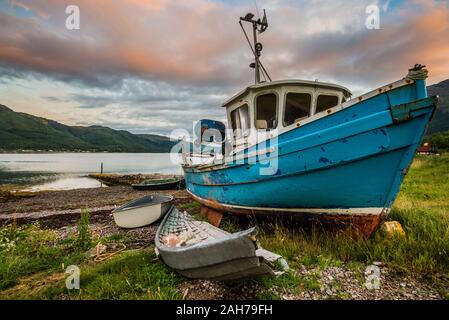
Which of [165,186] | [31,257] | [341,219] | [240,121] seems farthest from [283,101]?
[165,186]

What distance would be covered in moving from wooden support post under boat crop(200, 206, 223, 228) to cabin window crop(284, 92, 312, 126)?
351cm

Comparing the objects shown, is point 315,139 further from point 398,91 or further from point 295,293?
point 295,293

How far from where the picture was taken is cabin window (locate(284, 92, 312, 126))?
6.29m

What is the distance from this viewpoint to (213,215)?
7949 mm

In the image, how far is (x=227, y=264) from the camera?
10.6 feet

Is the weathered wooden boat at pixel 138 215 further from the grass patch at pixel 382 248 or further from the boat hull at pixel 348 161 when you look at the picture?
the boat hull at pixel 348 161

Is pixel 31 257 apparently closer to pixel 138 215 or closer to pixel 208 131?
pixel 138 215

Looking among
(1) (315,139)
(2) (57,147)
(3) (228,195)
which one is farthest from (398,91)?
(2) (57,147)

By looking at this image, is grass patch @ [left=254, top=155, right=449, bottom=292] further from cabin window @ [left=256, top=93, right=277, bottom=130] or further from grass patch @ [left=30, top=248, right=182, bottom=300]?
cabin window @ [left=256, top=93, right=277, bottom=130]

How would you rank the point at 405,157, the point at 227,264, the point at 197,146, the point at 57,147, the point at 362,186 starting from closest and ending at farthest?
the point at 227,264 → the point at 405,157 → the point at 362,186 → the point at 197,146 → the point at 57,147

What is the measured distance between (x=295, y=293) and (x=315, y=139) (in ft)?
8.62

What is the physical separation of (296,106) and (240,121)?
1.74 meters

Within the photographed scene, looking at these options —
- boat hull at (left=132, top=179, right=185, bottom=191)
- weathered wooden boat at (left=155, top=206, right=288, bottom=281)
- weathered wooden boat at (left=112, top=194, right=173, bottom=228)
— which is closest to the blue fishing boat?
weathered wooden boat at (left=155, top=206, right=288, bottom=281)

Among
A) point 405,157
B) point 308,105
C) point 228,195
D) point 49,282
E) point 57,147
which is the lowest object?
point 49,282
